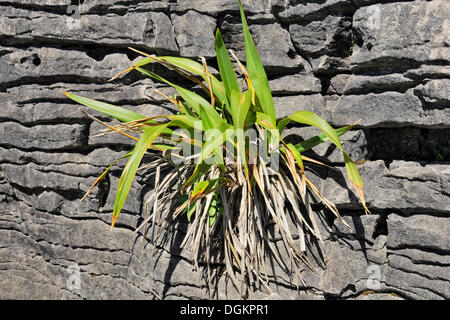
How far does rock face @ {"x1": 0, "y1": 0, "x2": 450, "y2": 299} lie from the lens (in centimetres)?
204

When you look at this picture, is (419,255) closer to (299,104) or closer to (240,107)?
(299,104)

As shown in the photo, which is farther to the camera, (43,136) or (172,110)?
(43,136)

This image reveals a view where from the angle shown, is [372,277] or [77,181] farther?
[77,181]

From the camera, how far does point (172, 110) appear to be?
2516 mm

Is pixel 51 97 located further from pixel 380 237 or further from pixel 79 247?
pixel 380 237

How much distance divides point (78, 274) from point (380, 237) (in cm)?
178

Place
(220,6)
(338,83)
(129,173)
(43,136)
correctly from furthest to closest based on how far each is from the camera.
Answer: (43,136) < (220,6) < (338,83) < (129,173)

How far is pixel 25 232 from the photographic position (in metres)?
2.98

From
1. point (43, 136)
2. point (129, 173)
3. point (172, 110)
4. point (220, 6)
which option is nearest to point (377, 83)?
point (220, 6)

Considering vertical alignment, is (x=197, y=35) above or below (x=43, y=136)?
above

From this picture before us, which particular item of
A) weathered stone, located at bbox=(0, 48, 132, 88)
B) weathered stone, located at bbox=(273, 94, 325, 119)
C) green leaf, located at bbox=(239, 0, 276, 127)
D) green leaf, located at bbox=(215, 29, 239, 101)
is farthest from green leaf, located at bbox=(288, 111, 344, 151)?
weathered stone, located at bbox=(0, 48, 132, 88)

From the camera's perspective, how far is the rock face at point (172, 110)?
2043 millimetres

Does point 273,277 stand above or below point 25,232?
below

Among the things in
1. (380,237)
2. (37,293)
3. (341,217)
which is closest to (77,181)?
(37,293)
